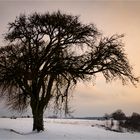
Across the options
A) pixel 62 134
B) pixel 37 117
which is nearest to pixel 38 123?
pixel 37 117

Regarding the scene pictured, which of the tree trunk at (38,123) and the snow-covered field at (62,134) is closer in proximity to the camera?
the snow-covered field at (62,134)

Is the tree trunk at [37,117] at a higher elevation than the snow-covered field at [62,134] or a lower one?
higher

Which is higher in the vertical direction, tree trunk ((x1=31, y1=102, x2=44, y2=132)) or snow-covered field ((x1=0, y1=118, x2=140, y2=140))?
tree trunk ((x1=31, y1=102, x2=44, y2=132))

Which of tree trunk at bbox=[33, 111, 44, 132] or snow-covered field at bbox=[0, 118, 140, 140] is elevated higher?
tree trunk at bbox=[33, 111, 44, 132]

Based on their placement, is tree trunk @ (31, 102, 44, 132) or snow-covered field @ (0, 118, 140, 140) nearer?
snow-covered field @ (0, 118, 140, 140)

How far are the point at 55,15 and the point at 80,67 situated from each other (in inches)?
181

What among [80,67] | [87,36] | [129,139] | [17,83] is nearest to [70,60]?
[80,67]

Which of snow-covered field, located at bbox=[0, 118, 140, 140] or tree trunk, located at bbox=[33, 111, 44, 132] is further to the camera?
tree trunk, located at bbox=[33, 111, 44, 132]

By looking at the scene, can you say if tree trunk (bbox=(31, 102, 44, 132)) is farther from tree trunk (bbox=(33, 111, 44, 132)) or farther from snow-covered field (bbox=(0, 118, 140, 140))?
snow-covered field (bbox=(0, 118, 140, 140))

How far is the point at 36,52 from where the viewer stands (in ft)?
89.6

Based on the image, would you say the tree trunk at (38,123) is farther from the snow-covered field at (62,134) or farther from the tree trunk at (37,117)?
the snow-covered field at (62,134)

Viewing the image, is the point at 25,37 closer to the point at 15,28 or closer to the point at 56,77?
the point at 15,28

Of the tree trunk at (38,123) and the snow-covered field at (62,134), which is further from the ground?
the tree trunk at (38,123)

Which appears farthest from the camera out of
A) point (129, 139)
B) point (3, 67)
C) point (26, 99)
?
point (26, 99)
